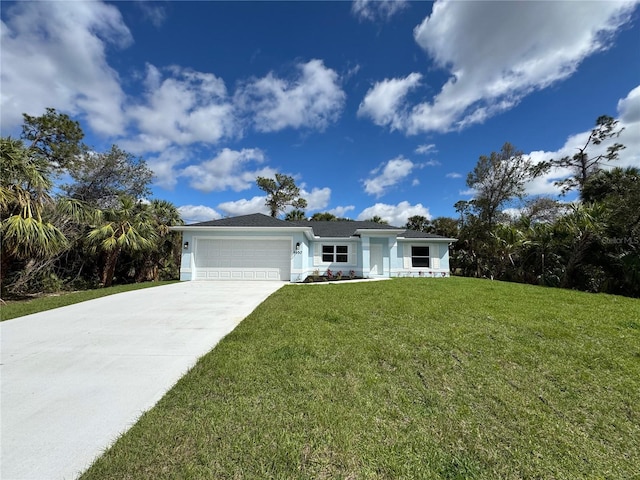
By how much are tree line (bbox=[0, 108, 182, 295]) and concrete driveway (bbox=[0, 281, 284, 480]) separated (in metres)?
4.29

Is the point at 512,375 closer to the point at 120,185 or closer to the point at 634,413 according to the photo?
the point at 634,413

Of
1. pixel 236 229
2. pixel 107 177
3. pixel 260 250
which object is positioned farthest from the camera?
pixel 107 177

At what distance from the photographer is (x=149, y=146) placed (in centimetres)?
2233

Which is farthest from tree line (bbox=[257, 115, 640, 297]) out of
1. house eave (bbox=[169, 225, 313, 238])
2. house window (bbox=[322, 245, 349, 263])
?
house eave (bbox=[169, 225, 313, 238])

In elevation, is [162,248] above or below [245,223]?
below

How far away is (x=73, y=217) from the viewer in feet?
38.3

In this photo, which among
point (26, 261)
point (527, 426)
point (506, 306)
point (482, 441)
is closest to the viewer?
point (482, 441)

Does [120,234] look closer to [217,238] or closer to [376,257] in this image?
[217,238]

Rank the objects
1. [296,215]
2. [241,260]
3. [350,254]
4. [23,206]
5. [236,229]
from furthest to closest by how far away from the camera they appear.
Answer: [296,215]
[350,254]
[241,260]
[236,229]
[23,206]

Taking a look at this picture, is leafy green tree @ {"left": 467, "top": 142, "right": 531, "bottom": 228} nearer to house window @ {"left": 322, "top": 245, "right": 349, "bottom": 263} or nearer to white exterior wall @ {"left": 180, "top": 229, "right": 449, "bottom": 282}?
white exterior wall @ {"left": 180, "top": 229, "right": 449, "bottom": 282}

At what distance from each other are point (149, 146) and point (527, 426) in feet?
88.7

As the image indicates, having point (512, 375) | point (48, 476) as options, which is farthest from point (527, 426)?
point (48, 476)

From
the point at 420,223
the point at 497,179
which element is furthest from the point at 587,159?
the point at 420,223

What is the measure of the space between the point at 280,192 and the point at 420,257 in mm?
21265
